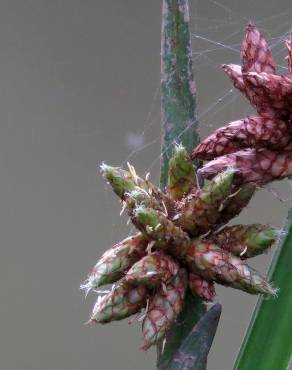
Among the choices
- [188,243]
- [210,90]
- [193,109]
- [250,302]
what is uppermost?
[210,90]

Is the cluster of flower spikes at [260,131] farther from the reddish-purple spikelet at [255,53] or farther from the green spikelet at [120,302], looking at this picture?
the green spikelet at [120,302]

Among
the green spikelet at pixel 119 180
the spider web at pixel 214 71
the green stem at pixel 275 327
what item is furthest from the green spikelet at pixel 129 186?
the spider web at pixel 214 71

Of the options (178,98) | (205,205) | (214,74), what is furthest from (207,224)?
(214,74)

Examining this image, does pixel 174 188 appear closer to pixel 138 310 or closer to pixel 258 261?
pixel 138 310

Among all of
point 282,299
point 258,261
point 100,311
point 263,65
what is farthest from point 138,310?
point 258,261

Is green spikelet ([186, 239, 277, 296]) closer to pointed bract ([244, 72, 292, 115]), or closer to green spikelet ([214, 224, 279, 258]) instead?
green spikelet ([214, 224, 279, 258])

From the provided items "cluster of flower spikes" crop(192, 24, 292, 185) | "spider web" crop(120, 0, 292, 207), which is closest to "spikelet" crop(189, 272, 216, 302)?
"cluster of flower spikes" crop(192, 24, 292, 185)
